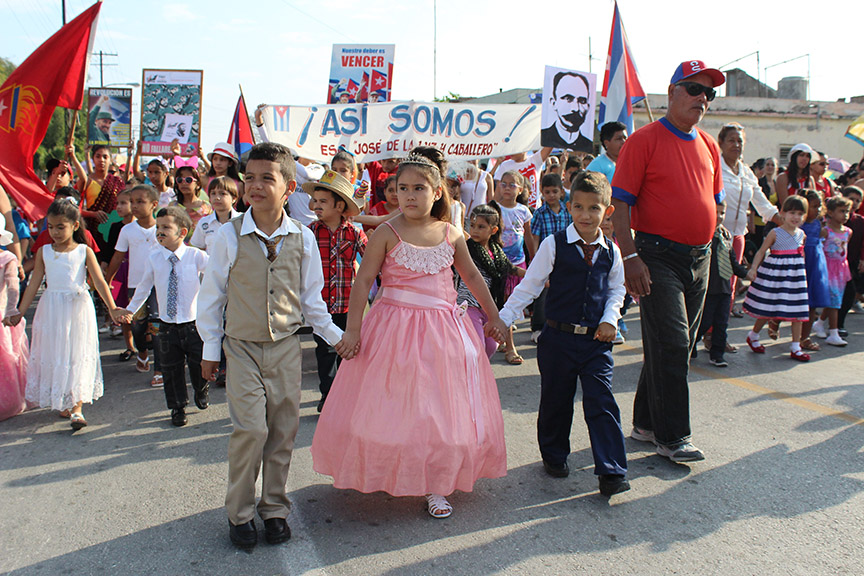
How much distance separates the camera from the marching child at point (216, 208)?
5.98 metres

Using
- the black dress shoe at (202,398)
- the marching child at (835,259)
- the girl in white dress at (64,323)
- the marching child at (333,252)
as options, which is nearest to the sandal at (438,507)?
the marching child at (333,252)

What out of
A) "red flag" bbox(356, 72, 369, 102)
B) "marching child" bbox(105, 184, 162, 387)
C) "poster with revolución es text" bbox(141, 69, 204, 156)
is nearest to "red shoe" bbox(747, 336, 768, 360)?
"marching child" bbox(105, 184, 162, 387)

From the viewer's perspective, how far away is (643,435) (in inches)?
179

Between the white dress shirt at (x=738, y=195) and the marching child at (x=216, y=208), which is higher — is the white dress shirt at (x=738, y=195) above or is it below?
above

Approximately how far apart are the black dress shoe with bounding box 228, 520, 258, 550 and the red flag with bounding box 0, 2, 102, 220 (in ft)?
14.7

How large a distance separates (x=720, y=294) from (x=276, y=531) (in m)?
5.19

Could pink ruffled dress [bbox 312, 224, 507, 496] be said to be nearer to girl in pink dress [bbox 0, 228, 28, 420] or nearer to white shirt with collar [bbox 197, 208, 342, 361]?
white shirt with collar [bbox 197, 208, 342, 361]

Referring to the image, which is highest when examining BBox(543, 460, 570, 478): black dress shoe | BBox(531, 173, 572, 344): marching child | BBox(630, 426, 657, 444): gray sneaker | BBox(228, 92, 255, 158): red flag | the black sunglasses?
BBox(228, 92, 255, 158): red flag

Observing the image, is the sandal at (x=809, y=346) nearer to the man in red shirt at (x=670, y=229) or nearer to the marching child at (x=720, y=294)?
the marching child at (x=720, y=294)

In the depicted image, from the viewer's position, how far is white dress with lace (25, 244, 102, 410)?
16.4 ft

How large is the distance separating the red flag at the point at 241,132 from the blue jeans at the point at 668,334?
838 cm

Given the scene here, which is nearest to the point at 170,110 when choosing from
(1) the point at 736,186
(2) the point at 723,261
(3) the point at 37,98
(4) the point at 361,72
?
(4) the point at 361,72

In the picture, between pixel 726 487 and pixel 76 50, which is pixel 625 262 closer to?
pixel 726 487

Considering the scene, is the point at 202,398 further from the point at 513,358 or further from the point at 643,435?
the point at 643,435
